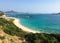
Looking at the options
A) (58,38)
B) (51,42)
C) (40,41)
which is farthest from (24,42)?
(58,38)

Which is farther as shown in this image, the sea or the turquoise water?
the turquoise water

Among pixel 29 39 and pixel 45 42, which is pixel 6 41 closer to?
pixel 29 39

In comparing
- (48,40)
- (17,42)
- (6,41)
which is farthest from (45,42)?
(6,41)

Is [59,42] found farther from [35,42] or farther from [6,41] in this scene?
[6,41]

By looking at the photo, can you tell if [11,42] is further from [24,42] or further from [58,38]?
[58,38]

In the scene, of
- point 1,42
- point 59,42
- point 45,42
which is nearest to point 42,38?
point 45,42

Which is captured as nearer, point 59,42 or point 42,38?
point 59,42

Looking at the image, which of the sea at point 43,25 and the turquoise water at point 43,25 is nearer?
the sea at point 43,25

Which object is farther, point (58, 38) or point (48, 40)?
point (58, 38)
